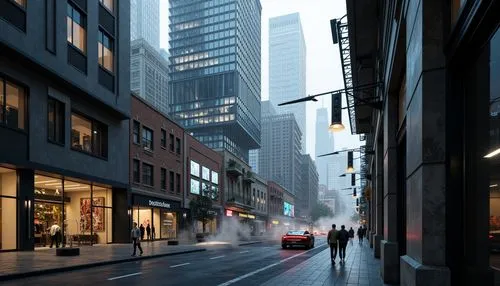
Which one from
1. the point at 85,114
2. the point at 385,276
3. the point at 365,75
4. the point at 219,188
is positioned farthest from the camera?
the point at 219,188

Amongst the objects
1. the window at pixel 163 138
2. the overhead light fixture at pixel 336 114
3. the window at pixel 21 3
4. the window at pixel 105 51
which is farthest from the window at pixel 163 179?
the overhead light fixture at pixel 336 114

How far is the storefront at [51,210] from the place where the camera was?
Answer: 23.5 meters

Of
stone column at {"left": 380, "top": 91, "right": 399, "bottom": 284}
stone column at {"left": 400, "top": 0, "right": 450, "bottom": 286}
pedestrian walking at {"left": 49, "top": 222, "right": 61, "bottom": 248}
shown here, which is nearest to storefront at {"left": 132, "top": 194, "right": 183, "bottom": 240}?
pedestrian walking at {"left": 49, "top": 222, "right": 61, "bottom": 248}

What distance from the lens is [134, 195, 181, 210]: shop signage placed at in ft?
124

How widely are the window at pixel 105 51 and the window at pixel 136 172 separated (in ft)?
27.2

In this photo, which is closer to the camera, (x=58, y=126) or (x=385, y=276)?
(x=385, y=276)

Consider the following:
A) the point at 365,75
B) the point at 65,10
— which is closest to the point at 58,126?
the point at 65,10

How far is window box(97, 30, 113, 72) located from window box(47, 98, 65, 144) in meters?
5.95

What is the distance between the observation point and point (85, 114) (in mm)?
30281

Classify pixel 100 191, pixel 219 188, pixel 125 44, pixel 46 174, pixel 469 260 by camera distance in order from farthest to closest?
pixel 219 188
pixel 125 44
pixel 100 191
pixel 46 174
pixel 469 260

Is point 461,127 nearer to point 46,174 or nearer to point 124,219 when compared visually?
point 46,174

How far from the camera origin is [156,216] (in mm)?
42969

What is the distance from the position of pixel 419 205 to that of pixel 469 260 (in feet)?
2.63

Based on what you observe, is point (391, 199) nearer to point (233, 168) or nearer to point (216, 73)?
point (233, 168)
